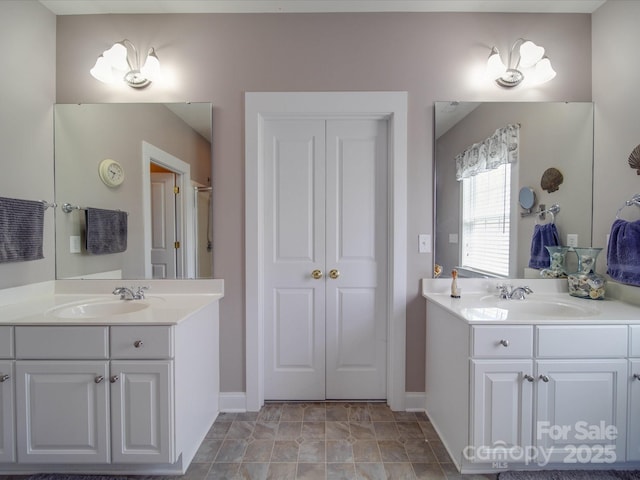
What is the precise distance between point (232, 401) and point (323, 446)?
0.69 m

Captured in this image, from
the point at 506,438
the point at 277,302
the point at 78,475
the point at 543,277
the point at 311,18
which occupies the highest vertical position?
the point at 311,18

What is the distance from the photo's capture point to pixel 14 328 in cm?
129

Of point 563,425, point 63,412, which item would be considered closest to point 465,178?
point 563,425

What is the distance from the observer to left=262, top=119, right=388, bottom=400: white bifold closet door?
6.36ft

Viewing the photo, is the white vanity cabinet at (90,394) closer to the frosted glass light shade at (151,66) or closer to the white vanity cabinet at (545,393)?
the white vanity cabinet at (545,393)

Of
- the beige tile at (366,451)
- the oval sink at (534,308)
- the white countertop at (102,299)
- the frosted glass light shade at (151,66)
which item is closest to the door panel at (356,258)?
the beige tile at (366,451)

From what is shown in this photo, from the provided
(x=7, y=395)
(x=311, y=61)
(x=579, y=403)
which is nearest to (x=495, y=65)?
(x=311, y=61)

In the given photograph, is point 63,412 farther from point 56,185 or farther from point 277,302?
point 56,185

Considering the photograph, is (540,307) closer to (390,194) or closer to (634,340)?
(634,340)

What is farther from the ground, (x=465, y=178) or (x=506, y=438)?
(x=465, y=178)

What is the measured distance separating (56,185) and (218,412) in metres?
1.83

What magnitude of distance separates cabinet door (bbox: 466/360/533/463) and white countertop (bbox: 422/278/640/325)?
0.72 ft

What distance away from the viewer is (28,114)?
169 centimetres

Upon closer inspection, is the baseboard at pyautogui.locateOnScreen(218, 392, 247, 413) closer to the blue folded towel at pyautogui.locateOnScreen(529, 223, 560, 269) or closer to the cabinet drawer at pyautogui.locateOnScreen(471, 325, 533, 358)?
the cabinet drawer at pyautogui.locateOnScreen(471, 325, 533, 358)
